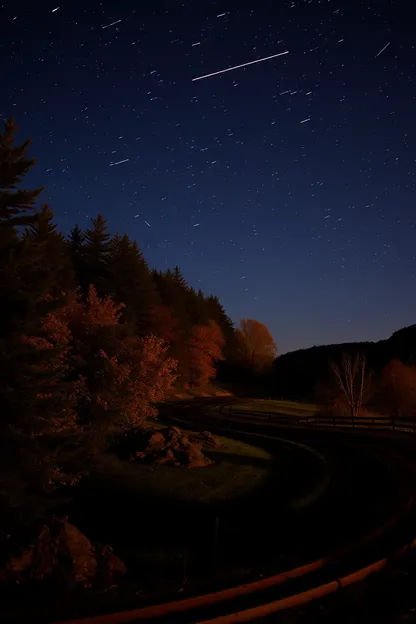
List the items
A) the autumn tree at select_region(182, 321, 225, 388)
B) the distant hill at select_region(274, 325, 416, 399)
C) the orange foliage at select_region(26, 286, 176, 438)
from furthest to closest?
the distant hill at select_region(274, 325, 416, 399)
the autumn tree at select_region(182, 321, 225, 388)
the orange foliage at select_region(26, 286, 176, 438)

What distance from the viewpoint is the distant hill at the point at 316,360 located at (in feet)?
311

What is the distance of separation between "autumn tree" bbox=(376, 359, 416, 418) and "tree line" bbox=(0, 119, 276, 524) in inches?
1126

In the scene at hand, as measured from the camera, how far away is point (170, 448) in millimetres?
25297

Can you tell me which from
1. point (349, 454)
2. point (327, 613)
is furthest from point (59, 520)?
point (349, 454)

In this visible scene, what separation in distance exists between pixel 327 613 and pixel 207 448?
2088cm

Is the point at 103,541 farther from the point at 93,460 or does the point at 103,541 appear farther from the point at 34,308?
the point at 93,460

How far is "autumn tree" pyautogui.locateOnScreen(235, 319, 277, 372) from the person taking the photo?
325 feet

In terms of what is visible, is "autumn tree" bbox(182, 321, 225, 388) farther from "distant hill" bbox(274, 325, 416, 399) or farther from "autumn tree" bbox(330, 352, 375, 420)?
"autumn tree" bbox(330, 352, 375, 420)

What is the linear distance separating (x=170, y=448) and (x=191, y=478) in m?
4.15

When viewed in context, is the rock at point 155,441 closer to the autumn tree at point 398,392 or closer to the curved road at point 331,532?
the curved road at point 331,532

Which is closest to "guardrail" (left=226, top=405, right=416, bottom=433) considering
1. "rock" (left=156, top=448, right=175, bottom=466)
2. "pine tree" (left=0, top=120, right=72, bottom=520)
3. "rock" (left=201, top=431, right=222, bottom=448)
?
"rock" (left=201, top=431, right=222, bottom=448)

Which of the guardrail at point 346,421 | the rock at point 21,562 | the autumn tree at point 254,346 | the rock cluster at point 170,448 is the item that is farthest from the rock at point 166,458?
the autumn tree at point 254,346

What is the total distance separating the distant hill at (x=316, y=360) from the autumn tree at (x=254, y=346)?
4.49 meters

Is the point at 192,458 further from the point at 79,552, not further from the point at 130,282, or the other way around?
the point at 130,282
